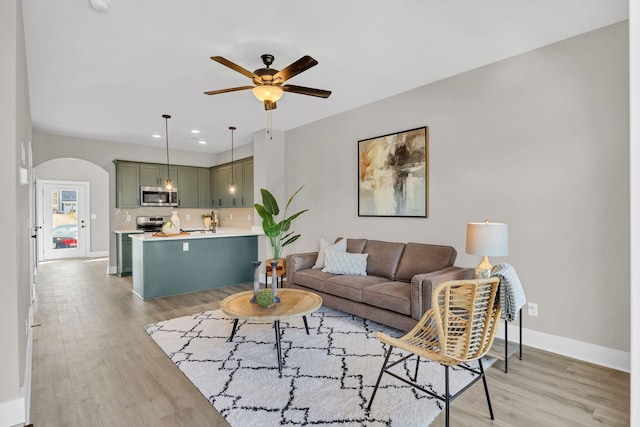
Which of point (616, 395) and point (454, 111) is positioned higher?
point (454, 111)

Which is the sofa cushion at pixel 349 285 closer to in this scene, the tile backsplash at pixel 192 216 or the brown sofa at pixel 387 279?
the brown sofa at pixel 387 279

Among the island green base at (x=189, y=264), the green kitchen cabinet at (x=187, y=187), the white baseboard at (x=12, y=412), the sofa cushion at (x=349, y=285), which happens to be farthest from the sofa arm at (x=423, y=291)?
the green kitchen cabinet at (x=187, y=187)

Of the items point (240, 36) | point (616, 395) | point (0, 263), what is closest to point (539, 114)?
point (616, 395)

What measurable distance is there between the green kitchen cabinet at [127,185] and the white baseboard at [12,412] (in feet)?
17.6

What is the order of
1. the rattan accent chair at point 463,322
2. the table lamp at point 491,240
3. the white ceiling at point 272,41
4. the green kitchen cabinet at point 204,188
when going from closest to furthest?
the rattan accent chair at point 463,322, the white ceiling at point 272,41, the table lamp at point 491,240, the green kitchen cabinet at point 204,188

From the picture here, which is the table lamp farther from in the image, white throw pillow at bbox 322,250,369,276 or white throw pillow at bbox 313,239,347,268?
white throw pillow at bbox 313,239,347,268

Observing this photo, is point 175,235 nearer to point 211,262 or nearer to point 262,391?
point 211,262

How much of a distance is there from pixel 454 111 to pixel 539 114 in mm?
835

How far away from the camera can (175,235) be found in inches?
204

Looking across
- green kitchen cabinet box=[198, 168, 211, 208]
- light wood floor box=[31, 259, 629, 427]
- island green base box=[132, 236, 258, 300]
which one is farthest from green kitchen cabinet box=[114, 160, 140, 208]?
light wood floor box=[31, 259, 629, 427]

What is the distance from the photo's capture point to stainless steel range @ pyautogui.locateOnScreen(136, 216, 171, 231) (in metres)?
7.14

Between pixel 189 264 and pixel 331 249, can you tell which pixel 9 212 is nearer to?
pixel 331 249

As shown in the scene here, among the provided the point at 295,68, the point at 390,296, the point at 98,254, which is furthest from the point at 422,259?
the point at 98,254

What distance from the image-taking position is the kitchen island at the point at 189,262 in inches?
189
